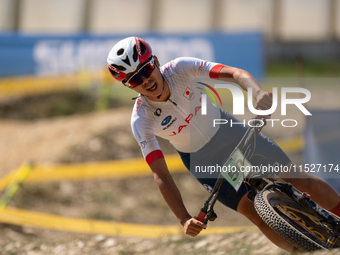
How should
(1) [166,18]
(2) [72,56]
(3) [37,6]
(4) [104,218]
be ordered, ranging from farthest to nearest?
(1) [166,18] < (3) [37,6] < (2) [72,56] < (4) [104,218]

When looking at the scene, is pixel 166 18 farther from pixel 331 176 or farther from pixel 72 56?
pixel 331 176

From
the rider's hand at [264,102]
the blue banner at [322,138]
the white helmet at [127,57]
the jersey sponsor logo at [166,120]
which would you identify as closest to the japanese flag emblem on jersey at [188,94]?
the jersey sponsor logo at [166,120]

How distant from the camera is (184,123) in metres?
3.81

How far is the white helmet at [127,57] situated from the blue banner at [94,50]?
30.9ft

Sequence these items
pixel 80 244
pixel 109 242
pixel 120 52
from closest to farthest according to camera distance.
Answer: pixel 120 52
pixel 80 244
pixel 109 242

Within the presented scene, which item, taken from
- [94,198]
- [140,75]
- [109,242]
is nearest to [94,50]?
[94,198]

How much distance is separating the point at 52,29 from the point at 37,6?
4.85 ft

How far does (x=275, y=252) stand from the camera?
3.92 metres

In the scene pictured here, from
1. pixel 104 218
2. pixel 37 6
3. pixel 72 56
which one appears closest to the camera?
pixel 104 218

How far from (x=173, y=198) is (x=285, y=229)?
1.00m

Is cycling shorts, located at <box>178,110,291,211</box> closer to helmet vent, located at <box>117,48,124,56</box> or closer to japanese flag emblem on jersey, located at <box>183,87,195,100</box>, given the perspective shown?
japanese flag emblem on jersey, located at <box>183,87,195,100</box>

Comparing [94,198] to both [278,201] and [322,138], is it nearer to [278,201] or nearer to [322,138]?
[322,138]

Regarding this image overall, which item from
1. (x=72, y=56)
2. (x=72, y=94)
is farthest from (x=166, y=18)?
(x=72, y=94)

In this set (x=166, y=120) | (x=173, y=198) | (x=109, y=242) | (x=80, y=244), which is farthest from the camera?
(x=109, y=242)
